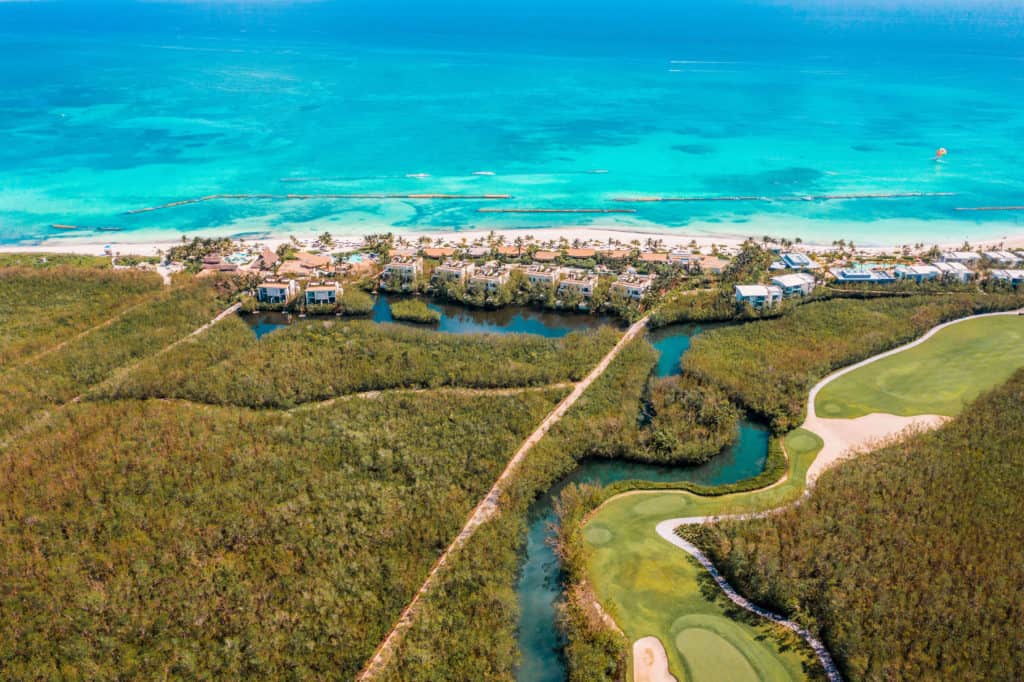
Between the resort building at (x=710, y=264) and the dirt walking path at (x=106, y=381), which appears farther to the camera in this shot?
the resort building at (x=710, y=264)

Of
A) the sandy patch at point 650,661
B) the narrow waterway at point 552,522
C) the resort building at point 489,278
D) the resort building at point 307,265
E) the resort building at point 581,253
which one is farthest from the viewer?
the resort building at point 581,253

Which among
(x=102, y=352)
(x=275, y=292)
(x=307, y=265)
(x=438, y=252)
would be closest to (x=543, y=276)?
(x=438, y=252)

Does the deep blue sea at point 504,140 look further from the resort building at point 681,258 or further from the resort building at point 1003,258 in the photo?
the resort building at point 681,258

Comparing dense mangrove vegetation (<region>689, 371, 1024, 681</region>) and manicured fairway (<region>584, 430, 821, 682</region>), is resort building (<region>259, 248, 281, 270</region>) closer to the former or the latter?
manicured fairway (<region>584, 430, 821, 682</region>)

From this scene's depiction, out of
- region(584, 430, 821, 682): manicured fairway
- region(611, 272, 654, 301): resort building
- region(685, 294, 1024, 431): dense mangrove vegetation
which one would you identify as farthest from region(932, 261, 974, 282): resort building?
region(584, 430, 821, 682): manicured fairway

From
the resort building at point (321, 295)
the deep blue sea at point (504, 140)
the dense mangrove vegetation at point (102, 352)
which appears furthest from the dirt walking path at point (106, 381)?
the deep blue sea at point (504, 140)

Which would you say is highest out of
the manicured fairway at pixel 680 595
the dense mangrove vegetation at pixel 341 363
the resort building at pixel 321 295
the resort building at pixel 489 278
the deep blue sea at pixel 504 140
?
the deep blue sea at pixel 504 140

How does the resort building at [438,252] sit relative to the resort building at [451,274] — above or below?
above

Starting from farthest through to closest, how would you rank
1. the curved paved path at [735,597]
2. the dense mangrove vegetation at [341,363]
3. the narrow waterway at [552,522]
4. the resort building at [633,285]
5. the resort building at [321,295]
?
the resort building at [321,295] → the resort building at [633,285] → the dense mangrove vegetation at [341,363] → the narrow waterway at [552,522] → the curved paved path at [735,597]
